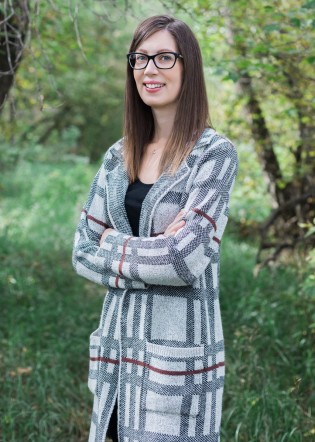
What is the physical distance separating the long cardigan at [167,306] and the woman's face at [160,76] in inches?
7.3

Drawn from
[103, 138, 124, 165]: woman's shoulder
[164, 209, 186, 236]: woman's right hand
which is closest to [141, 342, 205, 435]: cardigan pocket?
[164, 209, 186, 236]: woman's right hand

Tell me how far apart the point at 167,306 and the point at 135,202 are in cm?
36

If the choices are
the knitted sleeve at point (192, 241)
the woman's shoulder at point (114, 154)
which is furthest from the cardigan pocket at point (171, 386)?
the woman's shoulder at point (114, 154)

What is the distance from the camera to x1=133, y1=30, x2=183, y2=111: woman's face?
209 cm

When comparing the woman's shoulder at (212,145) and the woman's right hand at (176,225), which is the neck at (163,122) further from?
the woman's right hand at (176,225)

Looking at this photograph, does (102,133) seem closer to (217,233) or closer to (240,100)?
(240,100)

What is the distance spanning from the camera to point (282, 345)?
3.94 m

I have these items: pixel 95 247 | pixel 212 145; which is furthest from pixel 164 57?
pixel 95 247

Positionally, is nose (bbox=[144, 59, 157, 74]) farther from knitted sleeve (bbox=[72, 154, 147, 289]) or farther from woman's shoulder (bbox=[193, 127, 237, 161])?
knitted sleeve (bbox=[72, 154, 147, 289])

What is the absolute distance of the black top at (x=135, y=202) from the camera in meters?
2.11

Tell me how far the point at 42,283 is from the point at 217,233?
12.3 feet

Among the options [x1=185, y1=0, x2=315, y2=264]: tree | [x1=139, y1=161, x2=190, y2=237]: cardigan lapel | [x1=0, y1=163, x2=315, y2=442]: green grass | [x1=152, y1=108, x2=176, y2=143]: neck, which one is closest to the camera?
[x1=139, y1=161, x2=190, y2=237]: cardigan lapel

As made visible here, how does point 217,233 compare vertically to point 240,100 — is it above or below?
below

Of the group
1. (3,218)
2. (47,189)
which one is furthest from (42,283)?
(47,189)
